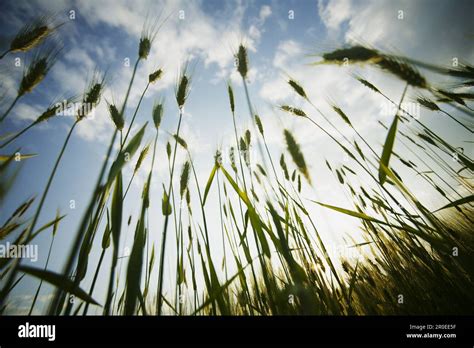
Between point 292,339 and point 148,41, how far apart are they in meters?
1.86

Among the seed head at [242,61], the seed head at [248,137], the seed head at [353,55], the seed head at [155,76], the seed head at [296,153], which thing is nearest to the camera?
the seed head at [353,55]

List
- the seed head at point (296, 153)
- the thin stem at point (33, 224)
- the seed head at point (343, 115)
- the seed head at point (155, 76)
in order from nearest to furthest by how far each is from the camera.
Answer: the thin stem at point (33, 224), the seed head at point (296, 153), the seed head at point (155, 76), the seed head at point (343, 115)

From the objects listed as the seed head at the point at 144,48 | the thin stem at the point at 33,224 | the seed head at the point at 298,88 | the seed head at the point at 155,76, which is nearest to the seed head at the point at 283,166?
the seed head at the point at 298,88

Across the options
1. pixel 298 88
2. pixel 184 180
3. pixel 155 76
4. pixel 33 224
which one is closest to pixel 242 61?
pixel 298 88

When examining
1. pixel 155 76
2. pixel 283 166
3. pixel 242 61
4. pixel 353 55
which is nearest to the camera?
pixel 353 55

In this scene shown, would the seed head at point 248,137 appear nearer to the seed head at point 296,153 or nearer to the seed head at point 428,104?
the seed head at point 296,153

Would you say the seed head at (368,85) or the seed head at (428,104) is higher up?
the seed head at (368,85)

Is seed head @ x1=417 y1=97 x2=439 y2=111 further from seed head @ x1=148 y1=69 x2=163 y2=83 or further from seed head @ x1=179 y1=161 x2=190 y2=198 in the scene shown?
seed head @ x1=148 y1=69 x2=163 y2=83

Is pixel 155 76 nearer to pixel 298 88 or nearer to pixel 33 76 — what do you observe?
pixel 33 76

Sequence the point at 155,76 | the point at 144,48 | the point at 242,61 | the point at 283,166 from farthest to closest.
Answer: the point at 283,166, the point at 242,61, the point at 155,76, the point at 144,48

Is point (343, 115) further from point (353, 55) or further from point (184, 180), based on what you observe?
point (184, 180)

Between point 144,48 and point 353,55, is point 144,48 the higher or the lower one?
the higher one

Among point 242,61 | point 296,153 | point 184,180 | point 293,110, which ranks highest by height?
point 242,61

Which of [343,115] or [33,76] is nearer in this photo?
[33,76]
